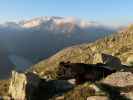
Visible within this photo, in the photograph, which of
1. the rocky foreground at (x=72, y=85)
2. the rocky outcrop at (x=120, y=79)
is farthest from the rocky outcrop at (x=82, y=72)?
the rocky outcrop at (x=120, y=79)

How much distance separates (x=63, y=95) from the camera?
38.9 metres

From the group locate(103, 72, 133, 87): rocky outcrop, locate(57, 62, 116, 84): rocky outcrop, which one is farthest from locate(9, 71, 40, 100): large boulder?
locate(103, 72, 133, 87): rocky outcrop

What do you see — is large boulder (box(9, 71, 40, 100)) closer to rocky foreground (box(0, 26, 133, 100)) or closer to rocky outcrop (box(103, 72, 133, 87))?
rocky foreground (box(0, 26, 133, 100))

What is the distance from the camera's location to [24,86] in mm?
39969

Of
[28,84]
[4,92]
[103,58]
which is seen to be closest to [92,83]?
[28,84]

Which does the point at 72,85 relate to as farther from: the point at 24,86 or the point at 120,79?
the point at 120,79

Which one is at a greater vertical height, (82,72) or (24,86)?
(82,72)

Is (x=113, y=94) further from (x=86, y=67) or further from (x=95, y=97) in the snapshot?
(x=86, y=67)

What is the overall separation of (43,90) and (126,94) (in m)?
10.6

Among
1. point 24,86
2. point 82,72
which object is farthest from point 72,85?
point 24,86

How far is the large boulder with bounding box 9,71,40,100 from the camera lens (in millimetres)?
39859

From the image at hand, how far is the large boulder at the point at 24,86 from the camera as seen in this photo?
131ft

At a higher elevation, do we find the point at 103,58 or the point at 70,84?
the point at 103,58

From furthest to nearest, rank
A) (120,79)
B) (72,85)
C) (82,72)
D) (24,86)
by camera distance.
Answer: (82,72)
(72,85)
(24,86)
(120,79)
